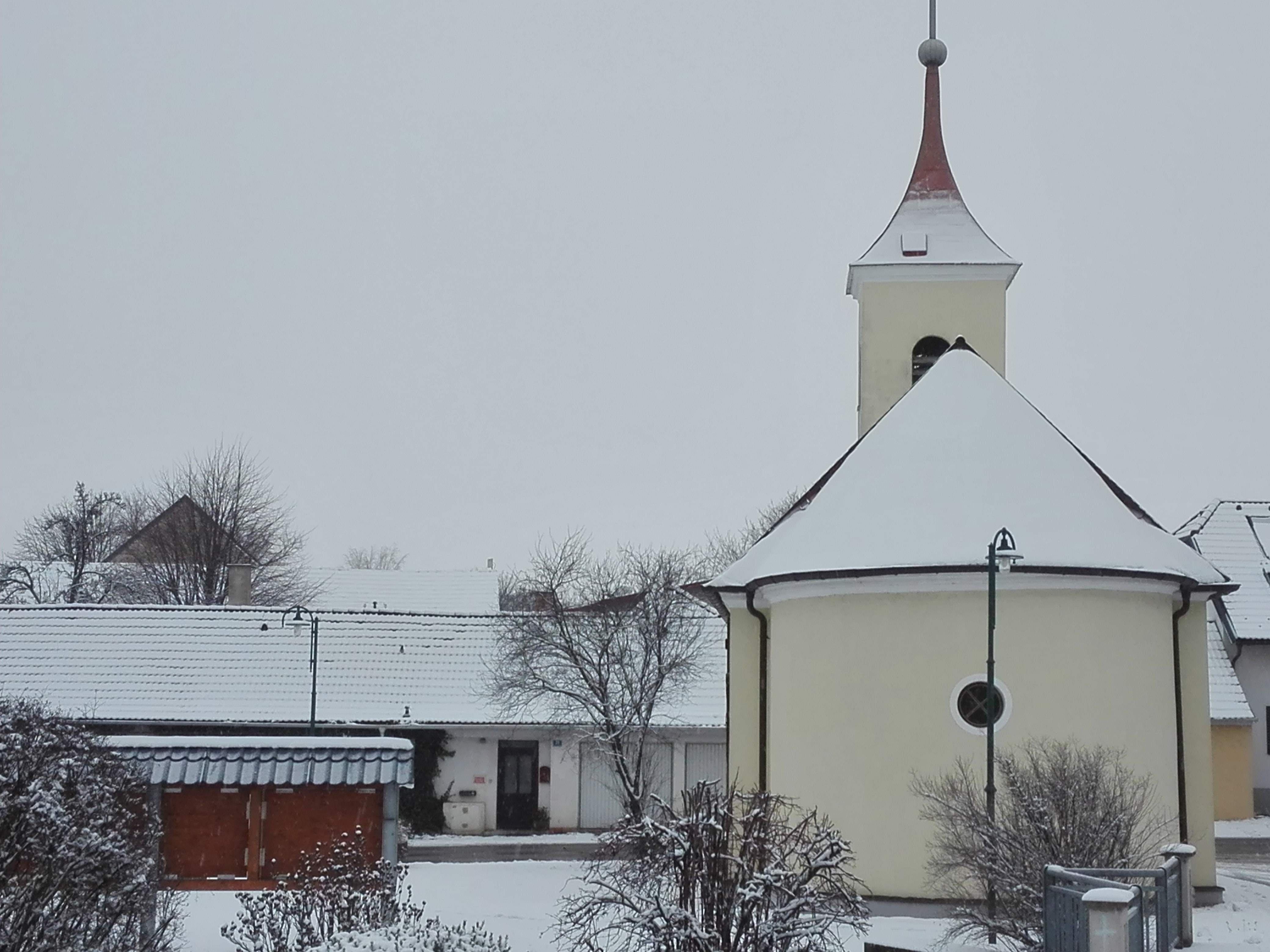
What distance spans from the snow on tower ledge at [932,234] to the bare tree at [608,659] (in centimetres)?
792

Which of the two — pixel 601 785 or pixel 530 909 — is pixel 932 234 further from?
pixel 601 785

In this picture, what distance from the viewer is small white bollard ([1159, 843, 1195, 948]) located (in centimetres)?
1494

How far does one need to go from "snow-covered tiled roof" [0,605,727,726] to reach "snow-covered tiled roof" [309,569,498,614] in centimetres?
1287

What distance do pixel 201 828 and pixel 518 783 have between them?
1963 cm

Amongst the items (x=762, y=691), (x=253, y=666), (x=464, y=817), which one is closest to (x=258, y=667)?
(x=253, y=666)

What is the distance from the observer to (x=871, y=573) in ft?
59.2

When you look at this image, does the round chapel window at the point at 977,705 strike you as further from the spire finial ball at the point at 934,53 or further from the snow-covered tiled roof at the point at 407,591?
the snow-covered tiled roof at the point at 407,591

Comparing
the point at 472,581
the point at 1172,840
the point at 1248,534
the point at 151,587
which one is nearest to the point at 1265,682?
the point at 1248,534

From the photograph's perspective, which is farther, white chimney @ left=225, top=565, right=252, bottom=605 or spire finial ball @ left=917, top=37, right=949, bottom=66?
white chimney @ left=225, top=565, right=252, bottom=605

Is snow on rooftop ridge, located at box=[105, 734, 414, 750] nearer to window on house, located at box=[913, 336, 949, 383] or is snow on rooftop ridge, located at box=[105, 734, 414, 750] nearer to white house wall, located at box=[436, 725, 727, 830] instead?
window on house, located at box=[913, 336, 949, 383]

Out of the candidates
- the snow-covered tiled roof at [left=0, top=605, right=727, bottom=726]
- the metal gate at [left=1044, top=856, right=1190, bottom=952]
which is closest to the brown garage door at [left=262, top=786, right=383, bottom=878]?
the metal gate at [left=1044, top=856, right=1190, bottom=952]

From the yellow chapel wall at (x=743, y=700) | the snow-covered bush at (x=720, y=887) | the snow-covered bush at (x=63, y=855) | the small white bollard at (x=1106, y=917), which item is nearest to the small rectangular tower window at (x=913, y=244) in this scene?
the yellow chapel wall at (x=743, y=700)

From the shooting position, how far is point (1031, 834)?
14070mm

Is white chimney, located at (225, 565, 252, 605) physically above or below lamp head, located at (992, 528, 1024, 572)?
above
